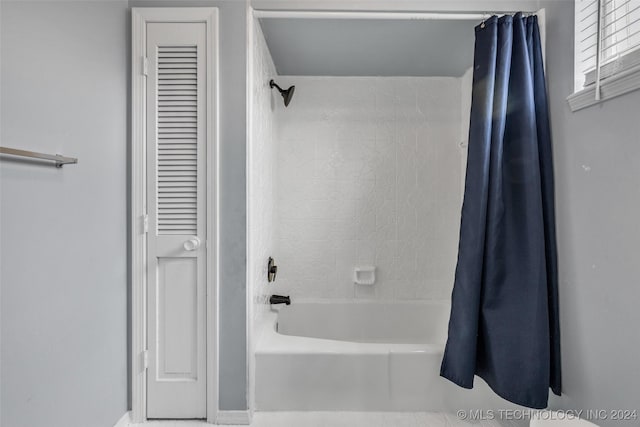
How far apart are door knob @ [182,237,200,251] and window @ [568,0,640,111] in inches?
72.4

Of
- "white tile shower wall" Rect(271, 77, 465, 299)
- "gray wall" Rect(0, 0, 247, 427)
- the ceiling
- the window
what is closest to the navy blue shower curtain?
the window

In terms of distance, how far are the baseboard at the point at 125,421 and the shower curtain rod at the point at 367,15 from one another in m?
2.09

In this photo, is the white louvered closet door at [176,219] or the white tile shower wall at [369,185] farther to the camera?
the white tile shower wall at [369,185]

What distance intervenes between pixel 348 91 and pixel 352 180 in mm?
680

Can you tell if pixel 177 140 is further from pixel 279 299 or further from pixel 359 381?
pixel 359 381

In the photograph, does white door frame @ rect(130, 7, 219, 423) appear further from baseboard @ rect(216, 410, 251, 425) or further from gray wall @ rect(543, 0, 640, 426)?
gray wall @ rect(543, 0, 640, 426)

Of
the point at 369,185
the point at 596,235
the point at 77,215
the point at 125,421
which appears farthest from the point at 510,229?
the point at 125,421

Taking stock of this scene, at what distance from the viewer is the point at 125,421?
1.79 m

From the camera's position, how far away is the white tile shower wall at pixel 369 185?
110 inches

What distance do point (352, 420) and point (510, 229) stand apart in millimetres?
1252

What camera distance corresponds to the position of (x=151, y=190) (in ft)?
6.00

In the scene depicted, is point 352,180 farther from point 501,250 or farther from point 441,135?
point 501,250

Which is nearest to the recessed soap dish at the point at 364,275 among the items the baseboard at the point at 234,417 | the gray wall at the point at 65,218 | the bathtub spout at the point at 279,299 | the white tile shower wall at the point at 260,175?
the bathtub spout at the point at 279,299

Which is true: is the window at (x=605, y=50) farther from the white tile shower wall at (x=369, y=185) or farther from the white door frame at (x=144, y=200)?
the white door frame at (x=144, y=200)
